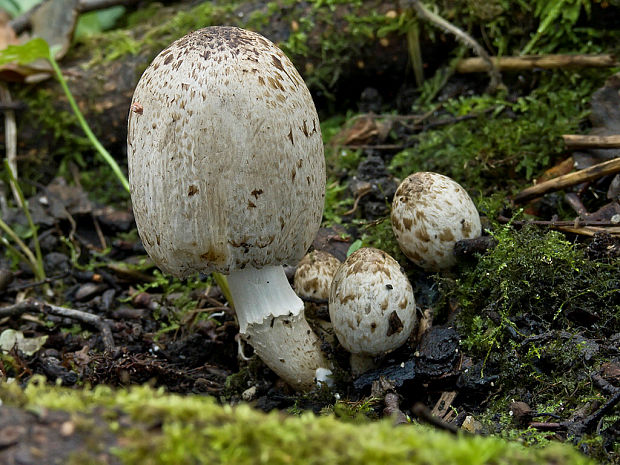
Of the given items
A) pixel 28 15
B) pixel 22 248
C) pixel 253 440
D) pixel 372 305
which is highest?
pixel 28 15

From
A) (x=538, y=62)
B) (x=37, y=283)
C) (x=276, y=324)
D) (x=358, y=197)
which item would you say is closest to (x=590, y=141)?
(x=538, y=62)

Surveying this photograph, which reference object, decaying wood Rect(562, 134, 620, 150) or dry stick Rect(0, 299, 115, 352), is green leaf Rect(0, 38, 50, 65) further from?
decaying wood Rect(562, 134, 620, 150)

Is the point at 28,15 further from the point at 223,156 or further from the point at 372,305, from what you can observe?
the point at 372,305

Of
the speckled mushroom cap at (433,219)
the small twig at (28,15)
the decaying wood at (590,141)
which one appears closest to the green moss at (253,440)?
the speckled mushroom cap at (433,219)

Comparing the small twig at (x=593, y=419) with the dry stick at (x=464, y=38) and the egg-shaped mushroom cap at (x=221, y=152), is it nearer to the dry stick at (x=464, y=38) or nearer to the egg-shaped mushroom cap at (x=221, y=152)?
the egg-shaped mushroom cap at (x=221, y=152)

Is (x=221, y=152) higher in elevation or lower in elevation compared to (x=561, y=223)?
higher

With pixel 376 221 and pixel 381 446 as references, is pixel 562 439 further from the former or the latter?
pixel 376 221
